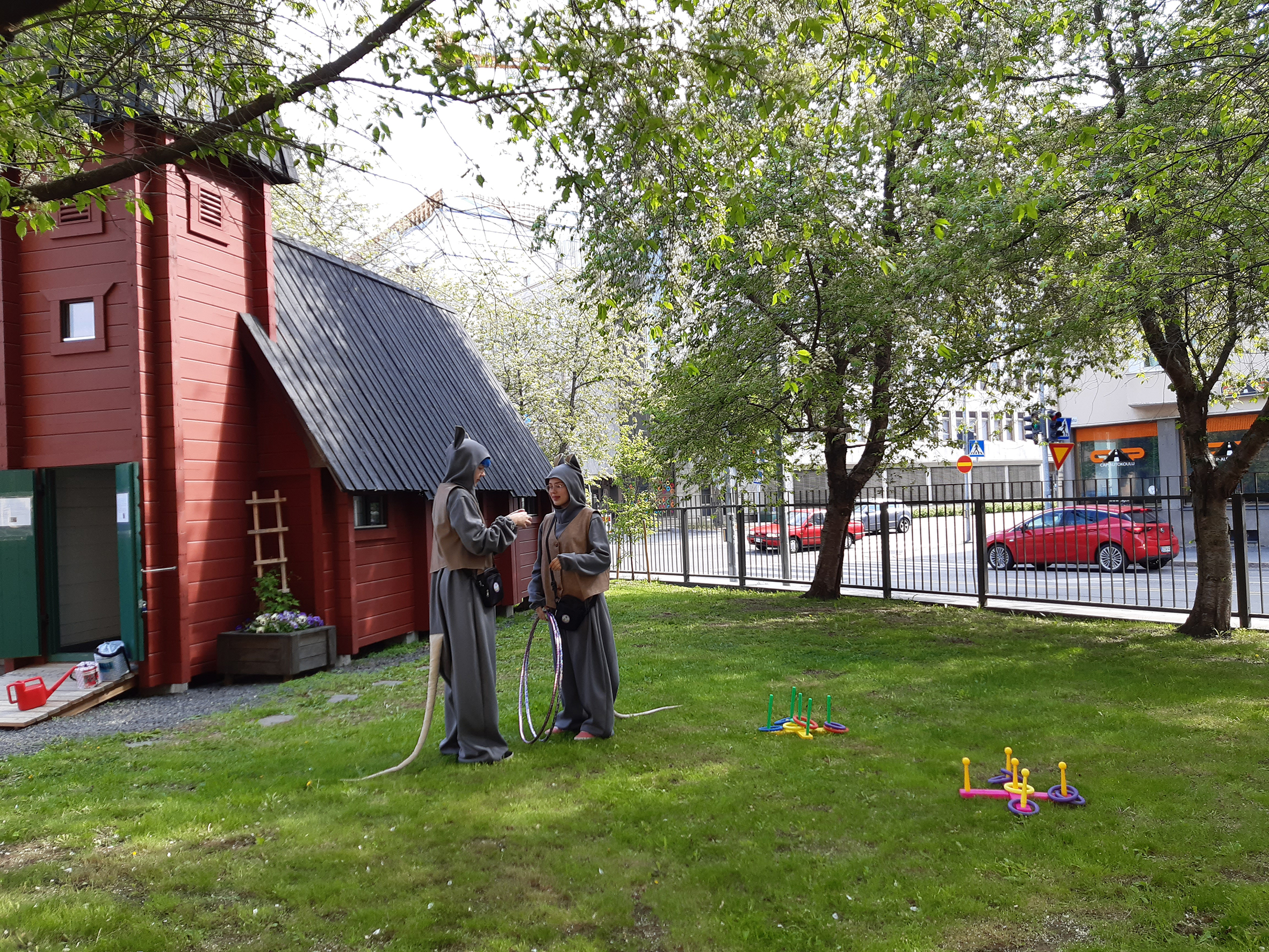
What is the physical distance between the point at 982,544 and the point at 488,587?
32.8 feet

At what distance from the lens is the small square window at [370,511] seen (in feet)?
38.1

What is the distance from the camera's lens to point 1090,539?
13.4 m

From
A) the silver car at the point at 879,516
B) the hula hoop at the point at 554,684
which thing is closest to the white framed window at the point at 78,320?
the hula hoop at the point at 554,684

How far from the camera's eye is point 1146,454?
98.8 feet

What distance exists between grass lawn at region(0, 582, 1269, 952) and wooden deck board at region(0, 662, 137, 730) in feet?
4.84

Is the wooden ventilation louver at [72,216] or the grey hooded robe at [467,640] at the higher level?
the wooden ventilation louver at [72,216]

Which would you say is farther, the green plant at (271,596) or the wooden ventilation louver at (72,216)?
the green plant at (271,596)

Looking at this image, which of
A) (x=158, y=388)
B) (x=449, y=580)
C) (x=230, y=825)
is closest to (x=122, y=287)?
(x=158, y=388)

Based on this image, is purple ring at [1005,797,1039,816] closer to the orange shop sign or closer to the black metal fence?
the black metal fence

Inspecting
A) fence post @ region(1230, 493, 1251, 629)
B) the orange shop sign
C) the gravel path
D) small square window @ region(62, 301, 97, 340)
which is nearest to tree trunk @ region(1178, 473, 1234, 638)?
fence post @ region(1230, 493, 1251, 629)

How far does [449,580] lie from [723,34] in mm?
4291

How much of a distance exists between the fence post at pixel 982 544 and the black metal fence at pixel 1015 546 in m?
0.02

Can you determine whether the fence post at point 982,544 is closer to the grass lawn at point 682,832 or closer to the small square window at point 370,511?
the grass lawn at point 682,832

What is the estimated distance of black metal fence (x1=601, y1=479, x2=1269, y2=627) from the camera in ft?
40.3
